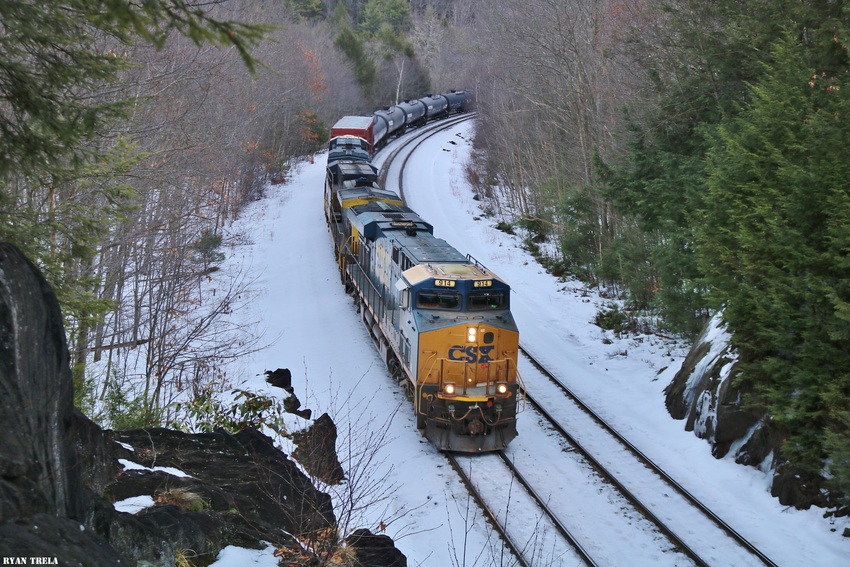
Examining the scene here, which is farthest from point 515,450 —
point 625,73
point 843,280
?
point 625,73

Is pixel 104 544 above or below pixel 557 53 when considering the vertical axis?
below

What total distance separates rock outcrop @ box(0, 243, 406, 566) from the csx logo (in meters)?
4.66

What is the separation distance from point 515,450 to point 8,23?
38.7ft

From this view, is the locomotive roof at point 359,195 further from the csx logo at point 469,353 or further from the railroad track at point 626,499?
the csx logo at point 469,353

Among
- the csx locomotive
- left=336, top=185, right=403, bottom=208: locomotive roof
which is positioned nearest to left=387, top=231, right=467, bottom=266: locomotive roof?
the csx locomotive

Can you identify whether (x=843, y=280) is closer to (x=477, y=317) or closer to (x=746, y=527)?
(x=746, y=527)

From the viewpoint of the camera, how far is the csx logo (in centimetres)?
1471

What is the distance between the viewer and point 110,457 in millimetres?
8688

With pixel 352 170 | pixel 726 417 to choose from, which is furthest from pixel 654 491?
pixel 352 170

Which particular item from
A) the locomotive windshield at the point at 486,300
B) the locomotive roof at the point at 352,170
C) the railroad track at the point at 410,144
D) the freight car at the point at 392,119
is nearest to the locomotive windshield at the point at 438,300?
the locomotive windshield at the point at 486,300

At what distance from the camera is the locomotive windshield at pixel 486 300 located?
598 inches

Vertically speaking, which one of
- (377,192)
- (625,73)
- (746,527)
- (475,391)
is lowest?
(746,527)

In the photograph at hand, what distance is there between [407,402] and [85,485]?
10431mm

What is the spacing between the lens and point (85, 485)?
7.68 meters
